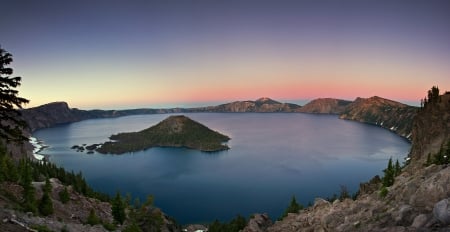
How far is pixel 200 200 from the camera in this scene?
153 m

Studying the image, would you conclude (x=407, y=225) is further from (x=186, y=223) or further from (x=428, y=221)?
(x=186, y=223)

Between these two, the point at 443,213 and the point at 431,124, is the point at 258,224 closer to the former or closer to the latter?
the point at 443,213

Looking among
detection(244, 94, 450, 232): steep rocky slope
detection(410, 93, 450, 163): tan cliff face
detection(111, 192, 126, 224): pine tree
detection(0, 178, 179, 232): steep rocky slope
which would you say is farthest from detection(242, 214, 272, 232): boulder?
detection(410, 93, 450, 163): tan cliff face

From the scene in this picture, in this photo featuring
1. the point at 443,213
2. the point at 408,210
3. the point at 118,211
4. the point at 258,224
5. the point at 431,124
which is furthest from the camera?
the point at 431,124

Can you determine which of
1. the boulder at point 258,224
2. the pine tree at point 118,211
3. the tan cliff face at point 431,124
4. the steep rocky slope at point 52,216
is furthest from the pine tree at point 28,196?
the tan cliff face at point 431,124

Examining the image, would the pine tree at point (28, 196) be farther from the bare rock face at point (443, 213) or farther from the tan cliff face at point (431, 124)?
the tan cliff face at point (431, 124)

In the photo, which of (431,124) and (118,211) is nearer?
(118,211)

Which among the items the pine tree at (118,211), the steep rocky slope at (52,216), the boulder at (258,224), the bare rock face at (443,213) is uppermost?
the bare rock face at (443,213)

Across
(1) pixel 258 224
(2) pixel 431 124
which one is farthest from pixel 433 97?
(1) pixel 258 224

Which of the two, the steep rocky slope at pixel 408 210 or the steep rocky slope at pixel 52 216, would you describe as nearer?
the steep rocky slope at pixel 408 210

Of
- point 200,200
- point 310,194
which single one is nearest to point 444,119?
point 310,194

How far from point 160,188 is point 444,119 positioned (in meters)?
150

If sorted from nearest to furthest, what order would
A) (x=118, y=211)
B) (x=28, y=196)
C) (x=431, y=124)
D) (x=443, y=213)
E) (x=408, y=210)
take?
(x=443, y=213) → (x=408, y=210) → (x=28, y=196) → (x=118, y=211) → (x=431, y=124)

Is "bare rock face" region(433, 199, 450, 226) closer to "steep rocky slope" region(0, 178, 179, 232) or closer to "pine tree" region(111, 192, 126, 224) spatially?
"steep rocky slope" region(0, 178, 179, 232)
